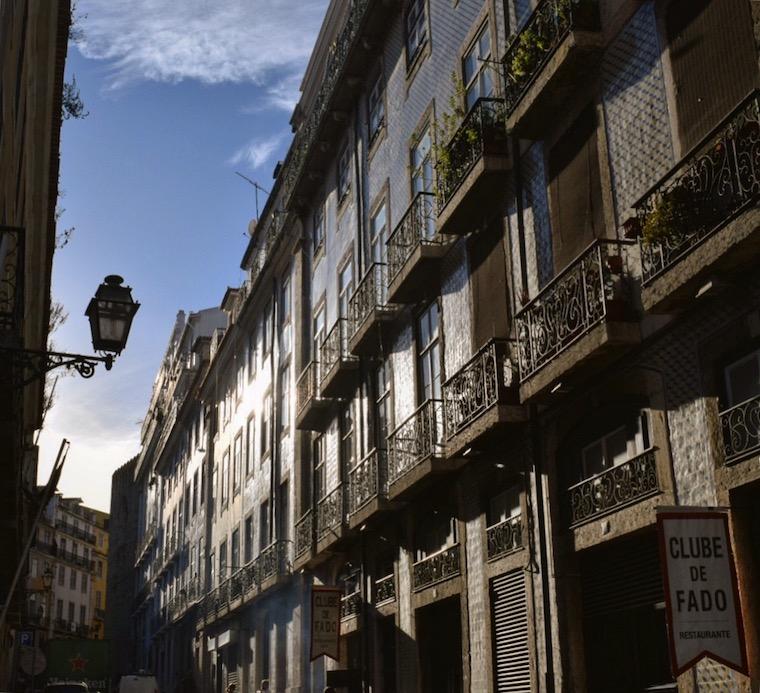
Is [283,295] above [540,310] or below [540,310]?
above

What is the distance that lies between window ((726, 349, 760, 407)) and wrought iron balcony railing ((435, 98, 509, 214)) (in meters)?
5.71

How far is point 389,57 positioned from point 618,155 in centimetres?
1074

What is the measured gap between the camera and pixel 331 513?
71.0 feet

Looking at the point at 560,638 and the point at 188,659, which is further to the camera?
the point at 188,659

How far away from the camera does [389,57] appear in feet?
70.5

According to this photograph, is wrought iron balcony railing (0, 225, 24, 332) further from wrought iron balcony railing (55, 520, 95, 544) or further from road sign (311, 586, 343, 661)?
wrought iron balcony railing (55, 520, 95, 544)

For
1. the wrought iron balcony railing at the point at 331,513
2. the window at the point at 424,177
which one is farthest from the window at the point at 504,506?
the wrought iron balcony railing at the point at 331,513

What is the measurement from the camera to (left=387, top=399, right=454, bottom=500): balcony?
15664 millimetres

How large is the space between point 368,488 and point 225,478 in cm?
1953

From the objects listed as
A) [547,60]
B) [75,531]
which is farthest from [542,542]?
[75,531]

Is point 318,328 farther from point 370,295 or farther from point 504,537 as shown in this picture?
point 504,537

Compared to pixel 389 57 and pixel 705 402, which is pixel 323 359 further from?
pixel 705 402

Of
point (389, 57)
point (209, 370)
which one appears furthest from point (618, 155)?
point (209, 370)

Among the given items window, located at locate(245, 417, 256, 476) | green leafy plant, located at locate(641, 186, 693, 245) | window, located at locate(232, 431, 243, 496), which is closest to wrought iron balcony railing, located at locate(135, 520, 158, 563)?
window, located at locate(232, 431, 243, 496)
